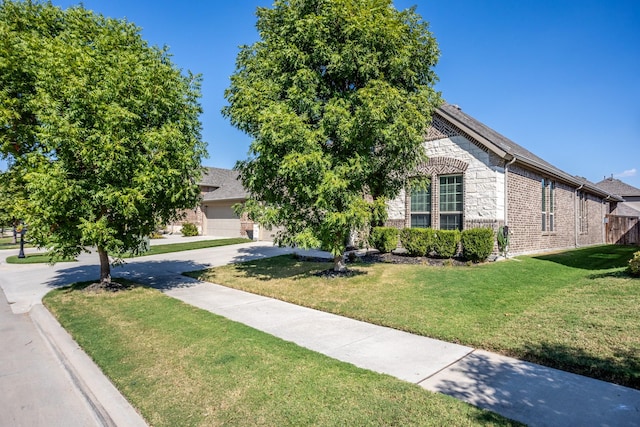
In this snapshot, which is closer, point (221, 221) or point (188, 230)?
point (221, 221)

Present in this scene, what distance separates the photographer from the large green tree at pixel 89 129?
7.43m

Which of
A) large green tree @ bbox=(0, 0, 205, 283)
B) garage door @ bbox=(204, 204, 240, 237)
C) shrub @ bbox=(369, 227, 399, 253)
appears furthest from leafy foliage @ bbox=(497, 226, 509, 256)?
garage door @ bbox=(204, 204, 240, 237)

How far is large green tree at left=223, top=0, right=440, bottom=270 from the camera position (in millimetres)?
8172

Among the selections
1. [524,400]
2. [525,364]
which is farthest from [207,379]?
[525,364]

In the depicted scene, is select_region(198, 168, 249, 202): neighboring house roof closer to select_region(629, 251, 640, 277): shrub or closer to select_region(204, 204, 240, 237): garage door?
select_region(204, 204, 240, 237): garage door

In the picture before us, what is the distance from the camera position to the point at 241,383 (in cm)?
398

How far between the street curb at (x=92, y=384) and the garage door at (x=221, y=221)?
19.5 metres

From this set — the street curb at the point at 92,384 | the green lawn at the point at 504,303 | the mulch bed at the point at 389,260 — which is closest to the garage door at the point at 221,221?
the mulch bed at the point at 389,260

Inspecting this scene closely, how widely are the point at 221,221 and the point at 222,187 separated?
332 cm

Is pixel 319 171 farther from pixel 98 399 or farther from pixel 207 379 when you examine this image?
pixel 98 399

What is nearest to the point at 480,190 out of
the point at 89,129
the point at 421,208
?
the point at 421,208

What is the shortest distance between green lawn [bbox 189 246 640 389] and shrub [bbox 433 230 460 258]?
4.28 ft

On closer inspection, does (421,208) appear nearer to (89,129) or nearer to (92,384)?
(89,129)

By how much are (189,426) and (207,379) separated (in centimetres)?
89
